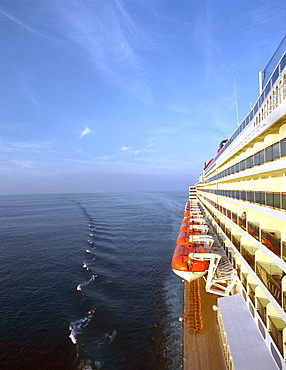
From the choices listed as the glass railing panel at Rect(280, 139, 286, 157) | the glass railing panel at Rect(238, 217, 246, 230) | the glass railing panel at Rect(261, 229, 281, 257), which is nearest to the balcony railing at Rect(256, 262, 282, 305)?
the glass railing panel at Rect(261, 229, 281, 257)

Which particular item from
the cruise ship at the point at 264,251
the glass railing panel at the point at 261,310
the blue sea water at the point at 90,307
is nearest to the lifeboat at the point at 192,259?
the cruise ship at the point at 264,251

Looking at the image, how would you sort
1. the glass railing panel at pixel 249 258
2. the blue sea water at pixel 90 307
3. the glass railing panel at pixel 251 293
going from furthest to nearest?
1. the blue sea water at pixel 90 307
2. the glass railing panel at pixel 251 293
3. the glass railing panel at pixel 249 258

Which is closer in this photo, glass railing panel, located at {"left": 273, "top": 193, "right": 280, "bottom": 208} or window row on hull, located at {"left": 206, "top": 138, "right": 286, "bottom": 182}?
window row on hull, located at {"left": 206, "top": 138, "right": 286, "bottom": 182}

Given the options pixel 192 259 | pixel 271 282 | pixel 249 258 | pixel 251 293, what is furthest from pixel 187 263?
pixel 271 282

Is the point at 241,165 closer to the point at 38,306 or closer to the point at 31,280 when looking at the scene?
the point at 38,306

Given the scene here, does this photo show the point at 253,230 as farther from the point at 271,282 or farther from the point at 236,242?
the point at 236,242

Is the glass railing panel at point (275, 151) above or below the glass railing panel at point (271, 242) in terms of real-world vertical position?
above

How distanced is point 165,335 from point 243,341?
6621 mm

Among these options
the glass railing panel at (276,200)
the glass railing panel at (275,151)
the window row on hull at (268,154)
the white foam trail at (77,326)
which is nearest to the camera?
the window row on hull at (268,154)

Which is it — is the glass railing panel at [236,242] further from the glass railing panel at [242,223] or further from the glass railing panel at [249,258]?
the glass railing panel at [249,258]

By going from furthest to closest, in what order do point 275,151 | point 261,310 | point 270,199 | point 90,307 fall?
1. point 90,307
2. point 261,310
3. point 270,199
4. point 275,151

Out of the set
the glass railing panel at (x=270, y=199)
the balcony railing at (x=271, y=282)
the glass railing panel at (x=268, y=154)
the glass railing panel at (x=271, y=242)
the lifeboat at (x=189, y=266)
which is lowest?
the lifeboat at (x=189, y=266)

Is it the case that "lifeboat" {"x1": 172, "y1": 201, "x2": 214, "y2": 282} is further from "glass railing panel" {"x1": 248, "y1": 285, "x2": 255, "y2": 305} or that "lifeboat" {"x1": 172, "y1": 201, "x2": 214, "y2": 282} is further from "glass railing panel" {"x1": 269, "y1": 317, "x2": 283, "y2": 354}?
"glass railing panel" {"x1": 269, "y1": 317, "x2": 283, "y2": 354}

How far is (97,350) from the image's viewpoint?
1360 cm
